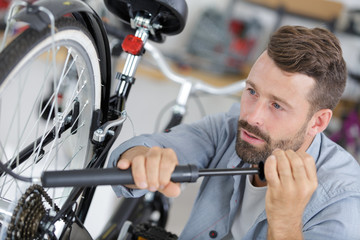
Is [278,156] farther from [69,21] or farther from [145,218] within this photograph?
[145,218]

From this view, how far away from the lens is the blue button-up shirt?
2.96 feet

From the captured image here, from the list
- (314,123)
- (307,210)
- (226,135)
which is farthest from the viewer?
(226,135)

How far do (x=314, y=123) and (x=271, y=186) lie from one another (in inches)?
16.2

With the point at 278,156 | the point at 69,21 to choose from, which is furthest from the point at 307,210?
the point at 69,21

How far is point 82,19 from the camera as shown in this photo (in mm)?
826

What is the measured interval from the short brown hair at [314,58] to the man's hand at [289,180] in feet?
0.98

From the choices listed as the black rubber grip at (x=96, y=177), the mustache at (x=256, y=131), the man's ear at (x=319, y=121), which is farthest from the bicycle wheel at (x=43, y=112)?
the man's ear at (x=319, y=121)

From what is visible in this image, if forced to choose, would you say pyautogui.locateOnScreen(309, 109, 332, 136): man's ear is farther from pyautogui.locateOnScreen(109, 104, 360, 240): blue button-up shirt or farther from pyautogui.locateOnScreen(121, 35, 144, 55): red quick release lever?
pyautogui.locateOnScreen(121, 35, 144, 55): red quick release lever

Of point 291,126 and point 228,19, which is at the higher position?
point 228,19

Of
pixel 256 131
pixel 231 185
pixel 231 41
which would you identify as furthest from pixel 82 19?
pixel 231 41

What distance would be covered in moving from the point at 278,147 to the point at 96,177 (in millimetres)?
551

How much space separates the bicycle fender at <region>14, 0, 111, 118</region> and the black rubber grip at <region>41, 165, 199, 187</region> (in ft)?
0.73

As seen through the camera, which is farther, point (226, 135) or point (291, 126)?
point (226, 135)

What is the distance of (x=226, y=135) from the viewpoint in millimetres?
1193
